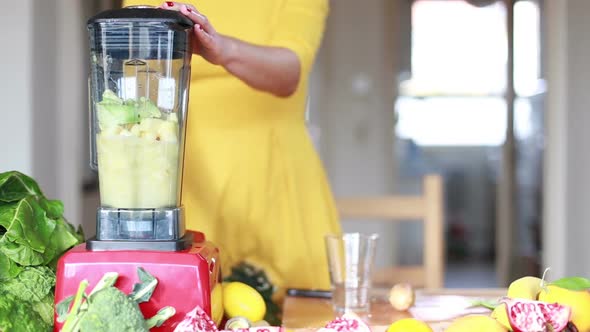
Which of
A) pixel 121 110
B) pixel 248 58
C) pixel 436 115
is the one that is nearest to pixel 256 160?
pixel 248 58

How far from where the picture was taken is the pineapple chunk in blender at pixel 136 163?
831 millimetres

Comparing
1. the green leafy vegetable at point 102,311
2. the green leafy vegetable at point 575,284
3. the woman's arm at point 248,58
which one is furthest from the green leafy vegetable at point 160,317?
the green leafy vegetable at point 575,284

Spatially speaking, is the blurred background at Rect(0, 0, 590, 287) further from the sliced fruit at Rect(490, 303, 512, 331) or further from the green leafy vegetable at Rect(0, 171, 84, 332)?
the sliced fruit at Rect(490, 303, 512, 331)

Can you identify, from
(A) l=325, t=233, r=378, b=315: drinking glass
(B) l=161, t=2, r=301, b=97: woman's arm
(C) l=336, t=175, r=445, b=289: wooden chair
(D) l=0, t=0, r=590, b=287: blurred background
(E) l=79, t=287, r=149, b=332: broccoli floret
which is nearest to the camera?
(E) l=79, t=287, r=149, b=332: broccoli floret

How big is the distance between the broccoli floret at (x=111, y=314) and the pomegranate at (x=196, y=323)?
36 millimetres

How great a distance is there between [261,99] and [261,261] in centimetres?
30

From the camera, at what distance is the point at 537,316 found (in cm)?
77

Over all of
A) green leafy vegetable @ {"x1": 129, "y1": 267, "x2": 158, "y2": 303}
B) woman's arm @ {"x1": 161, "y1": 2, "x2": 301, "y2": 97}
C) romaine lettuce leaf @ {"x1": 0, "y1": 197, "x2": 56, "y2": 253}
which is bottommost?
green leafy vegetable @ {"x1": 129, "y1": 267, "x2": 158, "y2": 303}

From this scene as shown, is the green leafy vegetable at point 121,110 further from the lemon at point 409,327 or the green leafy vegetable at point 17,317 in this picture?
the lemon at point 409,327

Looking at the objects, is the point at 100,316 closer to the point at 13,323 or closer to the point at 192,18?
the point at 13,323

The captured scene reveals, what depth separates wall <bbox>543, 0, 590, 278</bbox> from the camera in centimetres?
290

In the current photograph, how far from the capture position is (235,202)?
1.37 meters

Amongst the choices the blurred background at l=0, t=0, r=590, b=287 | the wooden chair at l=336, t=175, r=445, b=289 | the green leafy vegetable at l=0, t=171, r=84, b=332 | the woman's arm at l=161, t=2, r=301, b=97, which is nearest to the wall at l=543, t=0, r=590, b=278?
the blurred background at l=0, t=0, r=590, b=287

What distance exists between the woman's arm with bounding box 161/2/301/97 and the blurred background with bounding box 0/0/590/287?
965mm
